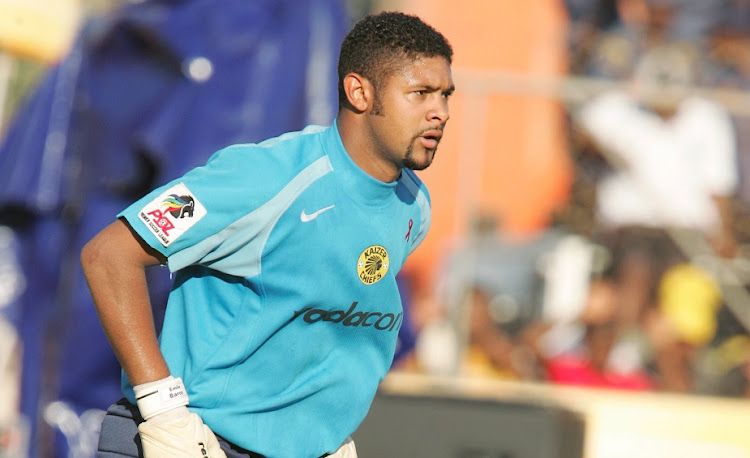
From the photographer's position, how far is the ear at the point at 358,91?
117 inches

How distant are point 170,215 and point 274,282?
12.9 inches

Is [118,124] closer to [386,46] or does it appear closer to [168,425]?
[386,46]

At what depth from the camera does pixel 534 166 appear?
8.66 metres

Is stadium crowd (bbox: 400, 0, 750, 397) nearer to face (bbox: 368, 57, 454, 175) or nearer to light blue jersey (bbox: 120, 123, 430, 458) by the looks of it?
light blue jersey (bbox: 120, 123, 430, 458)

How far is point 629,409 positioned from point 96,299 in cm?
456

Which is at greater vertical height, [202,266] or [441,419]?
[202,266]

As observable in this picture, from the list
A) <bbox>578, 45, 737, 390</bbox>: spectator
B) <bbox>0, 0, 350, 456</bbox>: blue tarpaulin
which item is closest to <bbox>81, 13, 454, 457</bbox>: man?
<bbox>0, 0, 350, 456</bbox>: blue tarpaulin

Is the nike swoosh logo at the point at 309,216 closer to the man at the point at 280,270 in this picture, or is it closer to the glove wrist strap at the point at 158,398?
the man at the point at 280,270

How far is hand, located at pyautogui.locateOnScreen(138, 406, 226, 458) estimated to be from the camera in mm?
2639

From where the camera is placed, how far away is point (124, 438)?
9.59 feet

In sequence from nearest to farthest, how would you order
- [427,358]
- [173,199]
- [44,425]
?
[173,199] < [44,425] < [427,358]

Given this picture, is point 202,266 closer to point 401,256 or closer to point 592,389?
point 401,256

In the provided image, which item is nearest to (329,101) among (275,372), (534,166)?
(275,372)

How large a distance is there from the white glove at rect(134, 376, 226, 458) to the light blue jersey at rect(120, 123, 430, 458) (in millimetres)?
145
